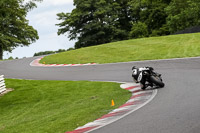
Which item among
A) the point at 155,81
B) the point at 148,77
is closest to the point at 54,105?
the point at 148,77

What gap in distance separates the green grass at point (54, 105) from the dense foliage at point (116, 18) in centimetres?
3957

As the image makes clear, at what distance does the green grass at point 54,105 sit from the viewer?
8172 millimetres

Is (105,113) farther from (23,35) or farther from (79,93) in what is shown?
(23,35)

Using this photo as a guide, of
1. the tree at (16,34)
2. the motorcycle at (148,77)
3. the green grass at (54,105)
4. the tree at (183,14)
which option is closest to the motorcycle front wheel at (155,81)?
the motorcycle at (148,77)

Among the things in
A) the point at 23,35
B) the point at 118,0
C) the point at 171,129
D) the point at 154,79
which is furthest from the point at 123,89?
the point at 118,0

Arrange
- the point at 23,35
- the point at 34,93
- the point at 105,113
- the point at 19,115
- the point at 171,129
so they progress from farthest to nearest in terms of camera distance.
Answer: the point at 23,35
the point at 34,93
the point at 19,115
the point at 105,113
the point at 171,129

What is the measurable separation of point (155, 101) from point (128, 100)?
1.14 m

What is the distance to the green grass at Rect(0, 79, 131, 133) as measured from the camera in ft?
26.8

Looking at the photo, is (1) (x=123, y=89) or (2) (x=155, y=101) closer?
(2) (x=155, y=101)

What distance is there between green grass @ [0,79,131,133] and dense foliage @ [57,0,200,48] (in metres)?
39.6

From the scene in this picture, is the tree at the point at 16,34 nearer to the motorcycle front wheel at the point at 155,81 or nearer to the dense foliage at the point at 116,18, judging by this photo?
the dense foliage at the point at 116,18

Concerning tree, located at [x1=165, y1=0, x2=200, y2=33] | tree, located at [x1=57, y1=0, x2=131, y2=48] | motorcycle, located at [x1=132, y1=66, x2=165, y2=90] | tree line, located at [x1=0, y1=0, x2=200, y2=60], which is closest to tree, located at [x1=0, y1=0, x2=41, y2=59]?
tree line, located at [x1=0, y1=0, x2=200, y2=60]

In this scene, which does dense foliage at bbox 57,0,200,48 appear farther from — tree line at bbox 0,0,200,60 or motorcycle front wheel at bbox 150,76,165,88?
motorcycle front wheel at bbox 150,76,165,88

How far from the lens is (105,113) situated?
8.48 m
